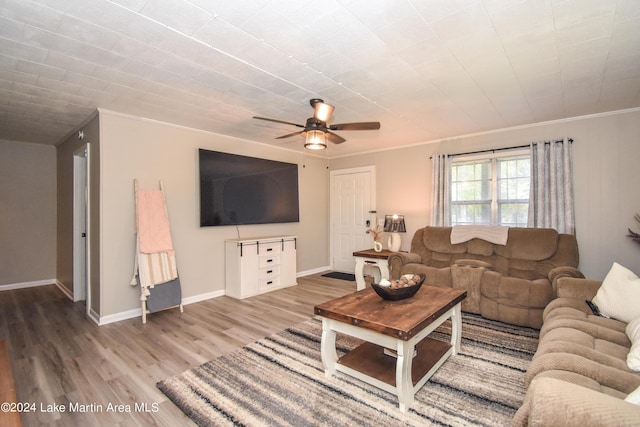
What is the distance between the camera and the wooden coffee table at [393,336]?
1.90 meters

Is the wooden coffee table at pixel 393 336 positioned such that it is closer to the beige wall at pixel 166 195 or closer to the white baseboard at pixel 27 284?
the beige wall at pixel 166 195

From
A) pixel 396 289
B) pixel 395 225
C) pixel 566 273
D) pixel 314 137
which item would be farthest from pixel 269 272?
pixel 566 273

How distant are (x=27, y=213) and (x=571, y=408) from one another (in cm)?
709

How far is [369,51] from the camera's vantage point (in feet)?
7.37

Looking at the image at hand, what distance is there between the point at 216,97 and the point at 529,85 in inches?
120

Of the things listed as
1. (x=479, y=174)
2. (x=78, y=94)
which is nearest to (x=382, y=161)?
(x=479, y=174)

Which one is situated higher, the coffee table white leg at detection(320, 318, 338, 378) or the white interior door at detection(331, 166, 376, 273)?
the white interior door at detection(331, 166, 376, 273)

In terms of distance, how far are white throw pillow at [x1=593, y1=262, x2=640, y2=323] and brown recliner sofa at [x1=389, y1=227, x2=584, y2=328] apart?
0.74m

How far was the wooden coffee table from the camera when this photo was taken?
1.90 m

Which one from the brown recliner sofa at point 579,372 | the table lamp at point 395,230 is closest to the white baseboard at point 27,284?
the table lamp at point 395,230

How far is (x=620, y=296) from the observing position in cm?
215

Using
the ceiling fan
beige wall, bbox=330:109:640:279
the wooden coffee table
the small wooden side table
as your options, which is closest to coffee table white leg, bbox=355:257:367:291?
the small wooden side table

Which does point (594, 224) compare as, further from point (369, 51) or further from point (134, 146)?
point (134, 146)

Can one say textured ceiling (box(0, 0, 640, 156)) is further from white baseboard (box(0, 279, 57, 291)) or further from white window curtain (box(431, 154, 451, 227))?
white baseboard (box(0, 279, 57, 291))
